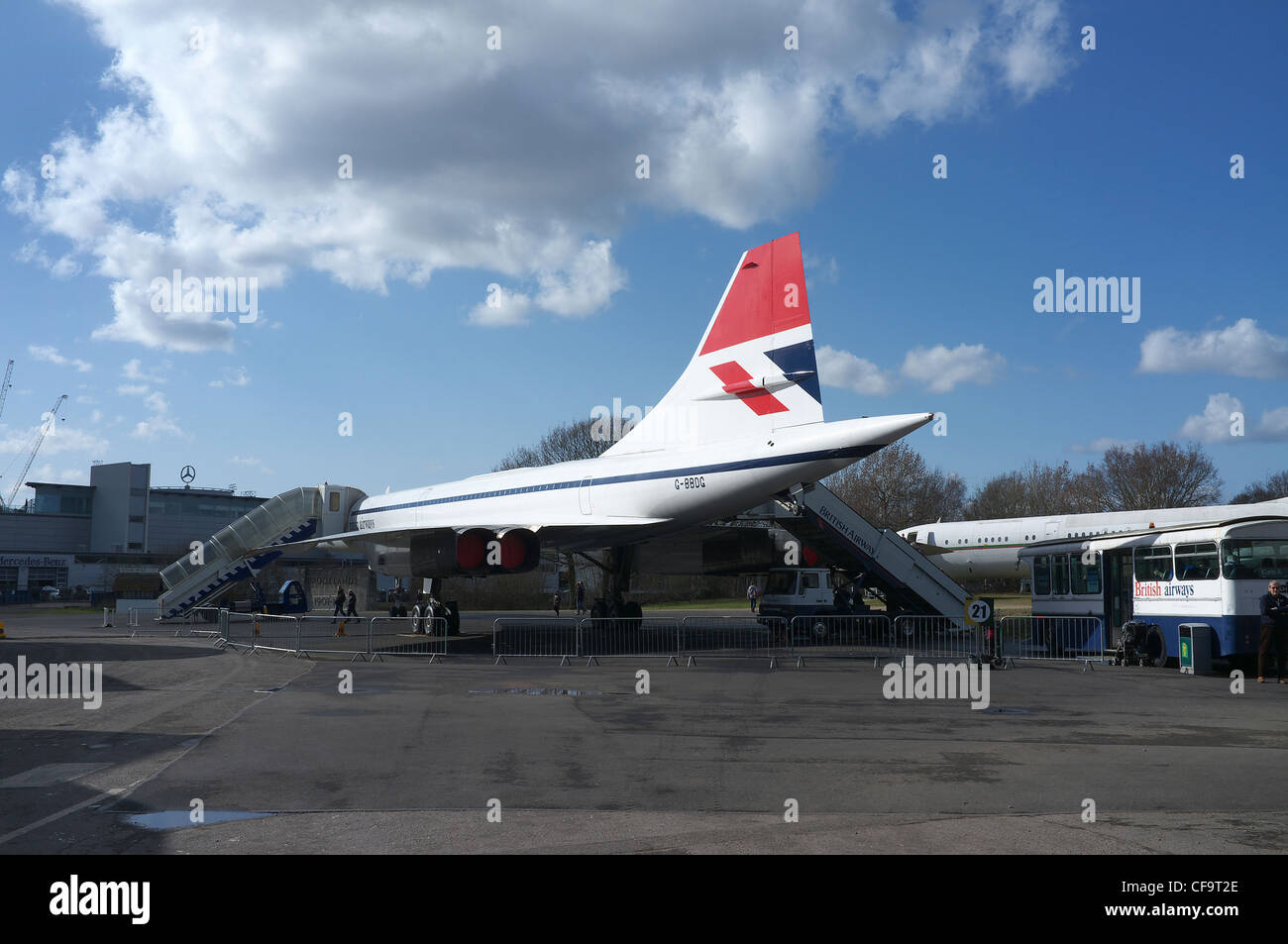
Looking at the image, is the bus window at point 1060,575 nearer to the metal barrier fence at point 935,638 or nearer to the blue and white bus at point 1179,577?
the blue and white bus at point 1179,577

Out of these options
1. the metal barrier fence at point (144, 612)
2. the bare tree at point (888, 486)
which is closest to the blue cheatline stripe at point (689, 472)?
the metal barrier fence at point (144, 612)

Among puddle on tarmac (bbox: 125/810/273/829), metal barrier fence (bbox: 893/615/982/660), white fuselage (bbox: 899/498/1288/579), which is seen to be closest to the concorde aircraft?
metal barrier fence (bbox: 893/615/982/660)

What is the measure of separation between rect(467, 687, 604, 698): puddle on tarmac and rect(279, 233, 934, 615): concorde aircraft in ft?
19.7

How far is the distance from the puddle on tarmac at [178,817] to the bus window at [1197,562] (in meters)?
15.1

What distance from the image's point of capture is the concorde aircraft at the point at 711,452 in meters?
17.1

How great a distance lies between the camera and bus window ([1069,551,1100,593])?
19.8 meters

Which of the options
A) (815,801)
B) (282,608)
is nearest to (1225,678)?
(815,801)

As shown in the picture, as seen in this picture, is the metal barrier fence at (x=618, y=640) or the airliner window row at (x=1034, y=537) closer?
the metal barrier fence at (x=618, y=640)

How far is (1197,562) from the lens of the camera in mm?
16125

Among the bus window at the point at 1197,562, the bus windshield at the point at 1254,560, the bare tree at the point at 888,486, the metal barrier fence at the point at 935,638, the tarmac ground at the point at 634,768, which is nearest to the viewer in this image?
the tarmac ground at the point at 634,768
